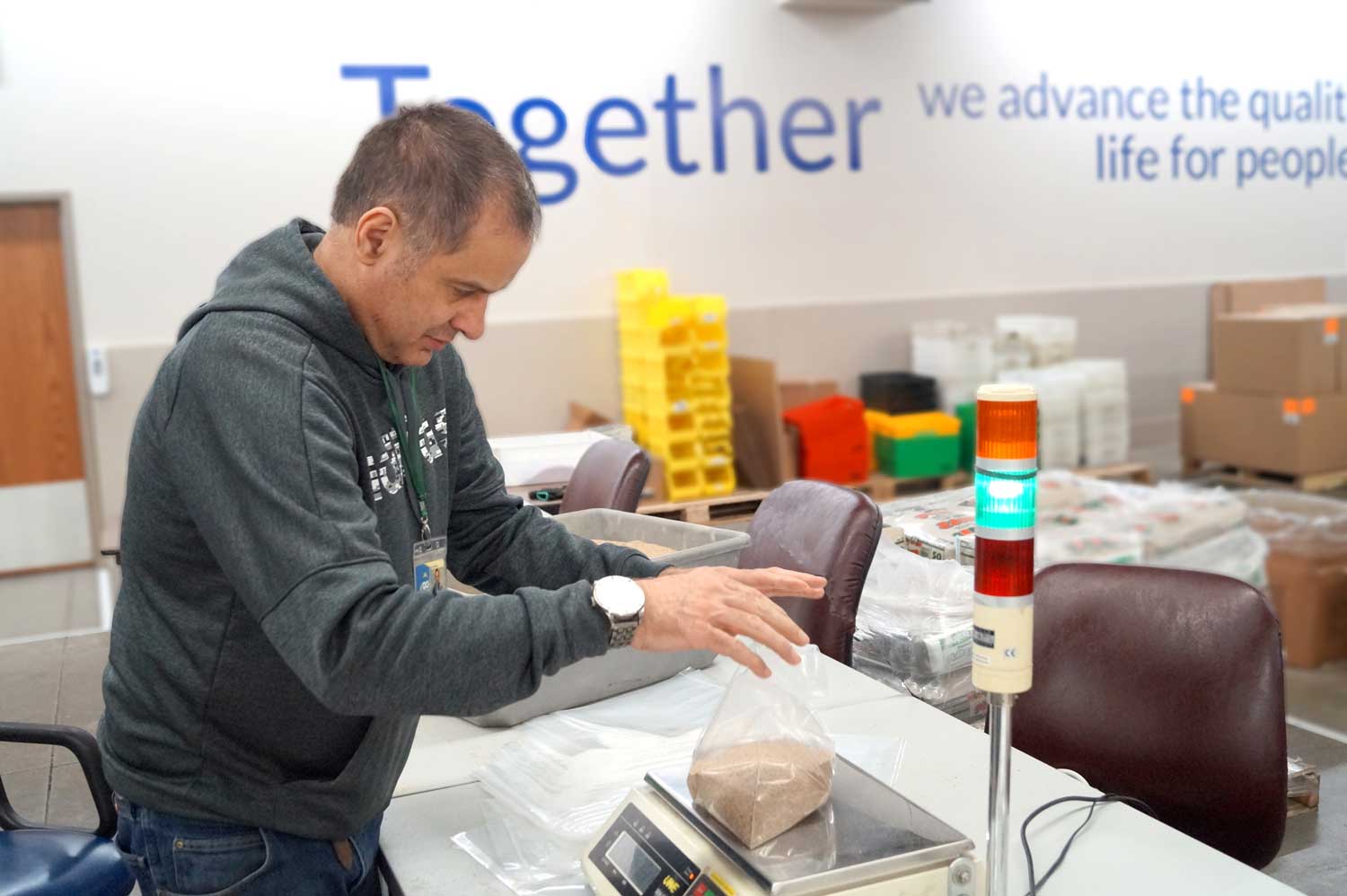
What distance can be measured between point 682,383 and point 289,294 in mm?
4202

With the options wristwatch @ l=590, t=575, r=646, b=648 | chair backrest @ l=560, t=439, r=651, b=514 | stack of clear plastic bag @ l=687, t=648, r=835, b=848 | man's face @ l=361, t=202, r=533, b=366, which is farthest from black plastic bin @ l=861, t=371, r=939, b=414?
wristwatch @ l=590, t=575, r=646, b=648

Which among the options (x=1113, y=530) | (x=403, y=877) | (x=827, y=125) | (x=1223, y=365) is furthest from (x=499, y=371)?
(x=403, y=877)

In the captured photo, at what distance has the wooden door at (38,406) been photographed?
491 cm

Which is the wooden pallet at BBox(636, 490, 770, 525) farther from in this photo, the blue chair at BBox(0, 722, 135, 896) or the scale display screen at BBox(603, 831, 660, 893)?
the scale display screen at BBox(603, 831, 660, 893)

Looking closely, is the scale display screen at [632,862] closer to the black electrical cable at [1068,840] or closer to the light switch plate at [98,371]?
the black electrical cable at [1068,840]

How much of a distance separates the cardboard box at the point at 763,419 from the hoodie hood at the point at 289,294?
4.28m

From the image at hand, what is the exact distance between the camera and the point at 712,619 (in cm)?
109

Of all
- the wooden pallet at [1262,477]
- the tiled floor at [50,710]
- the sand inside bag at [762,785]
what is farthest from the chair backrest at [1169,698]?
the wooden pallet at [1262,477]

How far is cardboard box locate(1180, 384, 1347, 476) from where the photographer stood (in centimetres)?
605

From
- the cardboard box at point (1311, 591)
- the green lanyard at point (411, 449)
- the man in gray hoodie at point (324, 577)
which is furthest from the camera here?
the cardboard box at point (1311, 591)

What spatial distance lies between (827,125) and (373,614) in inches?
221

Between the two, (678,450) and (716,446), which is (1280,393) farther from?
(678,450)

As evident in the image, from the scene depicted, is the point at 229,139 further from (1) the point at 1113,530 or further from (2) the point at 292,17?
(1) the point at 1113,530

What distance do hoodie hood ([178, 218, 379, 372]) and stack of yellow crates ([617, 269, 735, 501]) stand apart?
4.04m
